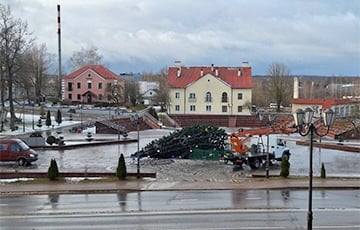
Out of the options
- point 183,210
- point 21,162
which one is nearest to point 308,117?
point 183,210

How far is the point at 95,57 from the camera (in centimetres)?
14112

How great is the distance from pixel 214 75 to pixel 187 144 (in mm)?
49616

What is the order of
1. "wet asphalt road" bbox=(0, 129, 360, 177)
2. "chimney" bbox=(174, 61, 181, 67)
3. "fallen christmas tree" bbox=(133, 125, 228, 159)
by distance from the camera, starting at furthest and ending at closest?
"chimney" bbox=(174, 61, 181, 67) < "fallen christmas tree" bbox=(133, 125, 228, 159) < "wet asphalt road" bbox=(0, 129, 360, 177)

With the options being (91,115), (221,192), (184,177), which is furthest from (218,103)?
(221,192)

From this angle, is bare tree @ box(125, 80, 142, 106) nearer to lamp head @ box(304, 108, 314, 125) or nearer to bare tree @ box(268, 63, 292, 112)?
bare tree @ box(268, 63, 292, 112)

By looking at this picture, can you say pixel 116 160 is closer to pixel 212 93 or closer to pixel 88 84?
pixel 212 93

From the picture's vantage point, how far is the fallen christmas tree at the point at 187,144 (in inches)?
1506

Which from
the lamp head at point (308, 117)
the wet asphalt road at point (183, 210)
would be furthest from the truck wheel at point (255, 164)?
the lamp head at point (308, 117)

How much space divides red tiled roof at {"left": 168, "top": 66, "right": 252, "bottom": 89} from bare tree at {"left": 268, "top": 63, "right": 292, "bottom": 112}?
1020 centimetres

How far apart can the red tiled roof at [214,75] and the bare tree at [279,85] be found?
33.5 feet

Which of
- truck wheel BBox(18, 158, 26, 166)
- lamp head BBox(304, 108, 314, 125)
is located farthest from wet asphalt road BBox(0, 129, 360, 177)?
lamp head BBox(304, 108, 314, 125)

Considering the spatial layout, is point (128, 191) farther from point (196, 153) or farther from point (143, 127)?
point (143, 127)

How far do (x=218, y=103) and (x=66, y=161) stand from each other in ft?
177

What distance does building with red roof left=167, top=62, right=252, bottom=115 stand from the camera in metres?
86.6
